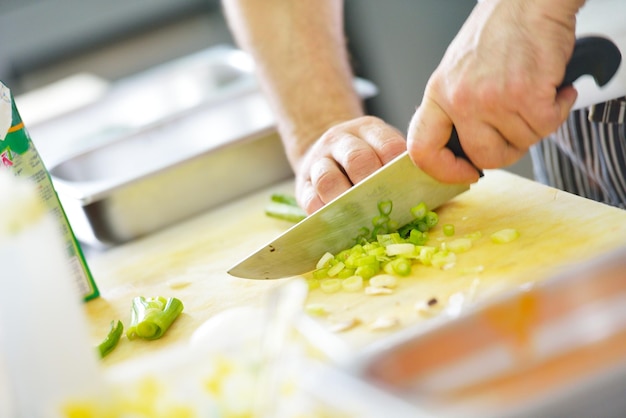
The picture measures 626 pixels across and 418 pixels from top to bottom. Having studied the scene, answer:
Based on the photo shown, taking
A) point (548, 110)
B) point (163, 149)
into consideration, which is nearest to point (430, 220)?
point (548, 110)

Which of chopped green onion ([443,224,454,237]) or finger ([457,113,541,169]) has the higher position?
finger ([457,113,541,169])

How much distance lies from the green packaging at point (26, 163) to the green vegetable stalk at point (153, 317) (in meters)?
0.16

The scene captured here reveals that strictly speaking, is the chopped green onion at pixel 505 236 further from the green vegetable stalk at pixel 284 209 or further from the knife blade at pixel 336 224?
the green vegetable stalk at pixel 284 209

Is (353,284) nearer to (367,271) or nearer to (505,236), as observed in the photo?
(367,271)

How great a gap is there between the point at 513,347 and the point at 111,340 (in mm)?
590

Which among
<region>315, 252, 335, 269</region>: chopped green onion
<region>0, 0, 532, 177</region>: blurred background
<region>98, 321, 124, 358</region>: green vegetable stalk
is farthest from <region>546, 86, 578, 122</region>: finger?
Result: <region>0, 0, 532, 177</region>: blurred background

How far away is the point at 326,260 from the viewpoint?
4.22 ft

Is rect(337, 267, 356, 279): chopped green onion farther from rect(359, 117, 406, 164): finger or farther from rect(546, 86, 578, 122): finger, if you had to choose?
rect(546, 86, 578, 122): finger

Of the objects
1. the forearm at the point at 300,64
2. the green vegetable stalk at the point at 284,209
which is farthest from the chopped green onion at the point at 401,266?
the forearm at the point at 300,64

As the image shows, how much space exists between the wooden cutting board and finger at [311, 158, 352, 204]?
15 centimetres

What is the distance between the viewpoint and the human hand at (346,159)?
1391mm

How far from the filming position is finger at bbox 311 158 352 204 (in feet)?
4.56

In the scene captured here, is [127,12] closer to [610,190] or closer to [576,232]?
[610,190]

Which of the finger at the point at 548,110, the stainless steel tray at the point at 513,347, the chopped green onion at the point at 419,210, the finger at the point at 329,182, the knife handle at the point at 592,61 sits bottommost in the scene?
the chopped green onion at the point at 419,210
